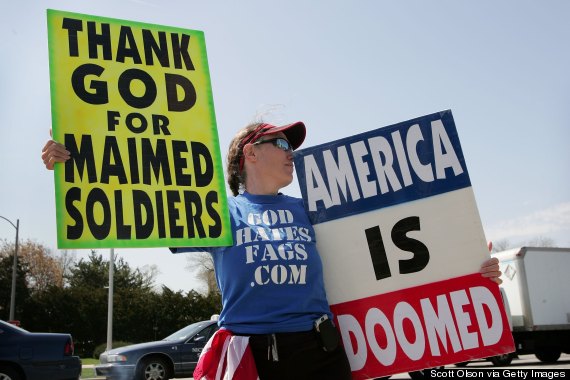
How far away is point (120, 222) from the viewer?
2.36 meters

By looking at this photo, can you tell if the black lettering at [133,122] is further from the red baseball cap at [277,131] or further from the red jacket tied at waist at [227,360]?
the red jacket tied at waist at [227,360]

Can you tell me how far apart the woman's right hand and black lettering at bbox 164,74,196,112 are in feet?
1.71

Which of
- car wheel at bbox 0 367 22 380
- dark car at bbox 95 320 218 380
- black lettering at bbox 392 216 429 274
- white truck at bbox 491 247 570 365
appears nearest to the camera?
black lettering at bbox 392 216 429 274

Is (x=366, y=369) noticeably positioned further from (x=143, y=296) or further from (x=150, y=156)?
(x=143, y=296)

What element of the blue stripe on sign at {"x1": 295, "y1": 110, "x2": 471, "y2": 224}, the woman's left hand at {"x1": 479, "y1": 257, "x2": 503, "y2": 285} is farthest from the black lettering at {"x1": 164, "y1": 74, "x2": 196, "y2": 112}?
the woman's left hand at {"x1": 479, "y1": 257, "x2": 503, "y2": 285}

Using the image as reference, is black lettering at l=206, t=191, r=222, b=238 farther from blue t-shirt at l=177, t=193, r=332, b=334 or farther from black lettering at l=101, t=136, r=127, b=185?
black lettering at l=101, t=136, r=127, b=185

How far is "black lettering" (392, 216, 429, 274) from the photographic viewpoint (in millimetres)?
2771

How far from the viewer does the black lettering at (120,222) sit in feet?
Answer: 7.72

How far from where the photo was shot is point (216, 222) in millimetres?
2494

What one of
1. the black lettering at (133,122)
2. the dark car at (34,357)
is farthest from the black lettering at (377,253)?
the dark car at (34,357)

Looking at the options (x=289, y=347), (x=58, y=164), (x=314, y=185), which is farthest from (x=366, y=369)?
(x=58, y=164)

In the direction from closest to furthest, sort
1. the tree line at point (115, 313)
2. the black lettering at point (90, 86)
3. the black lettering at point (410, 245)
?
the black lettering at point (90, 86), the black lettering at point (410, 245), the tree line at point (115, 313)

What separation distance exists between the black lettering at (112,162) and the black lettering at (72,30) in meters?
0.43

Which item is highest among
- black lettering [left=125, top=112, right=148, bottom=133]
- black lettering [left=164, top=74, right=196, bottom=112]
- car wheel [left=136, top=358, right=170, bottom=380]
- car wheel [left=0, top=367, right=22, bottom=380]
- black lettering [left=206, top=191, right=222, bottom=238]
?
black lettering [left=164, top=74, right=196, bottom=112]
